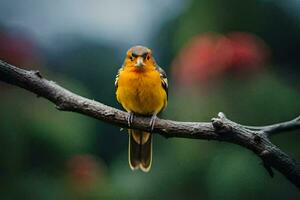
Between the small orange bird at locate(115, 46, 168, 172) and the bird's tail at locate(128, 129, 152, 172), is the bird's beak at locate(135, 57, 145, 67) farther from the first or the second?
the bird's tail at locate(128, 129, 152, 172)

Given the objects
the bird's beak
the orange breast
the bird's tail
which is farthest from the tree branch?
the bird's tail

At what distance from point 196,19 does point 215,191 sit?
84.5 inches

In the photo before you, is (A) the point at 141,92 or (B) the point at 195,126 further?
(A) the point at 141,92

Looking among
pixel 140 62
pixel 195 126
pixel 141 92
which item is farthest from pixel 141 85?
pixel 195 126

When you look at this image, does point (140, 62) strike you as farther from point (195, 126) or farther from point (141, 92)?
point (195, 126)

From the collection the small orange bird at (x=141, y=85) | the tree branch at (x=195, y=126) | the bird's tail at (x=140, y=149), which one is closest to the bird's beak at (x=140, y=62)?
the small orange bird at (x=141, y=85)

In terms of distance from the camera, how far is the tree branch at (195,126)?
11.0 feet

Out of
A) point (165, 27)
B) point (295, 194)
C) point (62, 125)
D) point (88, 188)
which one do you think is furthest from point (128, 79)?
point (165, 27)

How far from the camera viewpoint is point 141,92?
174 inches

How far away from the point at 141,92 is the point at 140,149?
507 millimetres

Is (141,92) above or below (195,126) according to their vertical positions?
above

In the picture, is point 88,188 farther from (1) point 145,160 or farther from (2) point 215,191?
(1) point 145,160

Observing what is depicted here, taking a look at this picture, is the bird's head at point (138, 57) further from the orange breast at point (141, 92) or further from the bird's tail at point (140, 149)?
the bird's tail at point (140, 149)

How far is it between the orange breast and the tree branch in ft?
1.76
